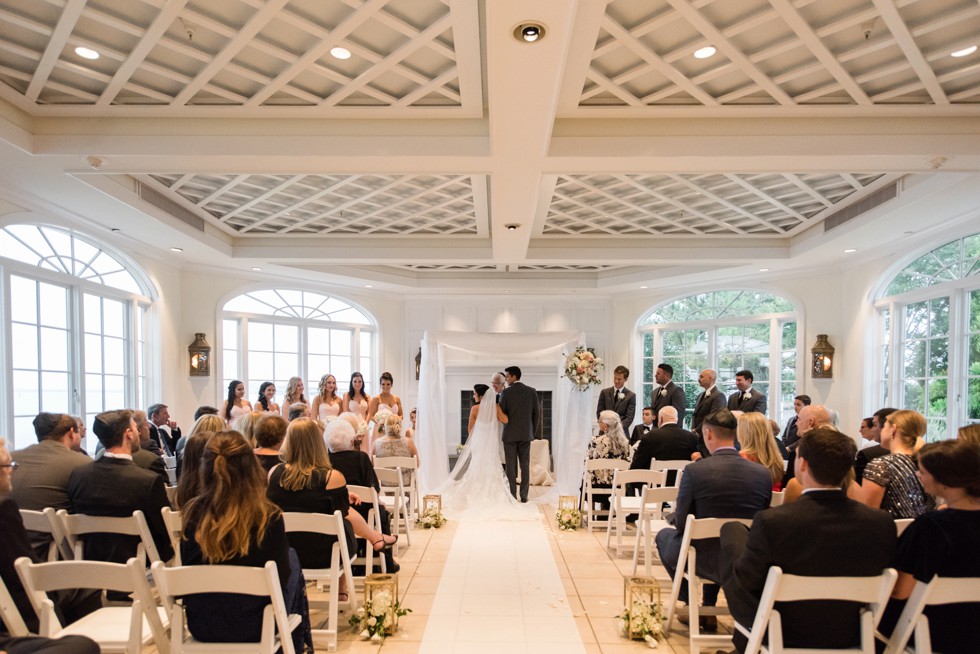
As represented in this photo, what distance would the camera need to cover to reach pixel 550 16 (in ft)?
9.15

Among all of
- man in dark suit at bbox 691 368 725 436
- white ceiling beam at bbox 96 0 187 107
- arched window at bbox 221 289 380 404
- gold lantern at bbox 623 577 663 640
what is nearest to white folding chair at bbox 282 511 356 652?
gold lantern at bbox 623 577 663 640

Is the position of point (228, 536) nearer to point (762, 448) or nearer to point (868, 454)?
point (762, 448)

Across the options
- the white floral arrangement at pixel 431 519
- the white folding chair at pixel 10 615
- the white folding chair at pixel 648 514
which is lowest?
the white floral arrangement at pixel 431 519

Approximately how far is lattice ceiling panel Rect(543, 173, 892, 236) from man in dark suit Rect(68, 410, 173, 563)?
13.0 ft

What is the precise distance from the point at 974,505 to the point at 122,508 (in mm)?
3846

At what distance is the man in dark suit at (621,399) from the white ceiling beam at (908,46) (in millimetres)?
4811

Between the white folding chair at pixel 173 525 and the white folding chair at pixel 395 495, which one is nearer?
the white folding chair at pixel 173 525

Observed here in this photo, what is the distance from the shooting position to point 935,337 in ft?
21.9

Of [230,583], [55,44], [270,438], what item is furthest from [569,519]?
[55,44]

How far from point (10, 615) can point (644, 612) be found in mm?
3061

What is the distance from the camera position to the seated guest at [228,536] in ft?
8.30

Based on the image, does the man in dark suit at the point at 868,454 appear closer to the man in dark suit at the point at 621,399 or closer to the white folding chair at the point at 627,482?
the white folding chair at the point at 627,482

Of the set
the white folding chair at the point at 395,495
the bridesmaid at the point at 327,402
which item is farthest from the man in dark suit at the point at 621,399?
the bridesmaid at the point at 327,402

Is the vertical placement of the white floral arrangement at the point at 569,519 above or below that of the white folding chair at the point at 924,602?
below
